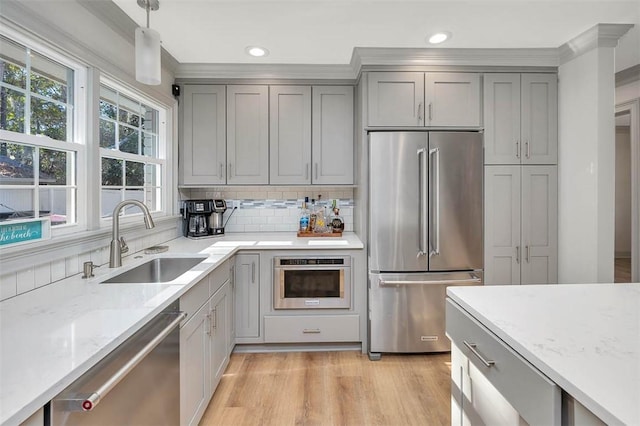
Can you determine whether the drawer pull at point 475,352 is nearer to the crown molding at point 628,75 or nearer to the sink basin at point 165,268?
the sink basin at point 165,268

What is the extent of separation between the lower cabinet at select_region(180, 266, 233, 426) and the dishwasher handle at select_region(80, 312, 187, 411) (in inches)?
8.3

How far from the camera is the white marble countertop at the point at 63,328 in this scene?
2.38 feet

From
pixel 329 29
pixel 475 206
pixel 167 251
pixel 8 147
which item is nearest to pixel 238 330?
pixel 167 251

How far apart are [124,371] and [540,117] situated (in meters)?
3.28

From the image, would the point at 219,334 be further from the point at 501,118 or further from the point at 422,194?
the point at 501,118

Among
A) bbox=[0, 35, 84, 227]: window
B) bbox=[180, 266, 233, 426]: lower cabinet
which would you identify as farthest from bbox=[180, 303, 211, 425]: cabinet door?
bbox=[0, 35, 84, 227]: window

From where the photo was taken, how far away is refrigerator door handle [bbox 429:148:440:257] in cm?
260

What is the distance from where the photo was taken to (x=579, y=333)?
92 centimetres

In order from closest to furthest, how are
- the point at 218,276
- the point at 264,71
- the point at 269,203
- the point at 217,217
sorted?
the point at 218,276 < the point at 264,71 < the point at 217,217 < the point at 269,203

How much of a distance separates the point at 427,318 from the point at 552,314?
1.66m

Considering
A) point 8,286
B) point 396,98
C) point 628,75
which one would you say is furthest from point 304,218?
point 628,75

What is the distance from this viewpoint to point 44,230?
5.17 feet

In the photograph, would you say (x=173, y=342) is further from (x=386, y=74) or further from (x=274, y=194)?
(x=386, y=74)

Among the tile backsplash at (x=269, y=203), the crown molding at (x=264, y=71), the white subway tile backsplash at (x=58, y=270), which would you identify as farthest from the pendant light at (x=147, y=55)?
the tile backsplash at (x=269, y=203)
